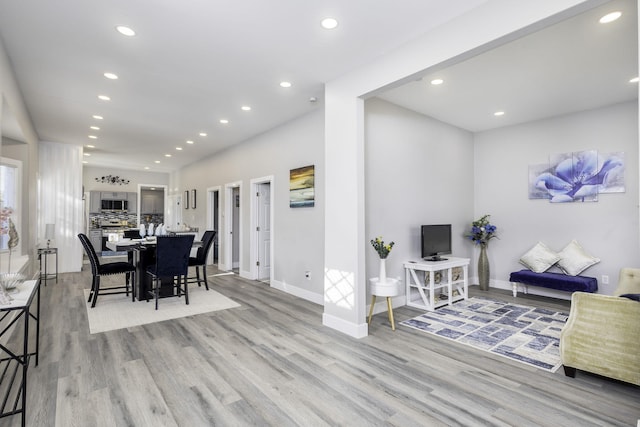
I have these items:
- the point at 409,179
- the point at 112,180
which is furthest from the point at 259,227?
the point at 112,180

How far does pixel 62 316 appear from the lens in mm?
3973

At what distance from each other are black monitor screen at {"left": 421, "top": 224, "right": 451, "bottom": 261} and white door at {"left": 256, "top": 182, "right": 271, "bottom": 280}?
308cm

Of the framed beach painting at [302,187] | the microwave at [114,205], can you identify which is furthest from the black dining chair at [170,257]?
the microwave at [114,205]

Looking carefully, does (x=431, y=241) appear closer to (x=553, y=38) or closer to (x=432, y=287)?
(x=432, y=287)

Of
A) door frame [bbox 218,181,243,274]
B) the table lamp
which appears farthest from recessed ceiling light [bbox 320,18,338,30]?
the table lamp

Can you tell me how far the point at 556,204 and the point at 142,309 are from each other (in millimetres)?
6384

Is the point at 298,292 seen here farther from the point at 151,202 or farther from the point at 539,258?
the point at 151,202

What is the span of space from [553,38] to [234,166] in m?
5.75

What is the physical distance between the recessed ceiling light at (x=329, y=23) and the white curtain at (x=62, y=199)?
7018 millimetres

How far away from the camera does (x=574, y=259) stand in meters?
4.70

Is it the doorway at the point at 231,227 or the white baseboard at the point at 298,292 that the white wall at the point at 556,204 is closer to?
the white baseboard at the point at 298,292

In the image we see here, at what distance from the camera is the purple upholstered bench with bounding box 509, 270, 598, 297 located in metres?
4.36

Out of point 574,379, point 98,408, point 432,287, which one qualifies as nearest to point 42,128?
point 98,408

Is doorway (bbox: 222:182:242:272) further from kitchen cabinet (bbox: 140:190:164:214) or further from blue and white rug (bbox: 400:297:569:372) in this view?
kitchen cabinet (bbox: 140:190:164:214)
